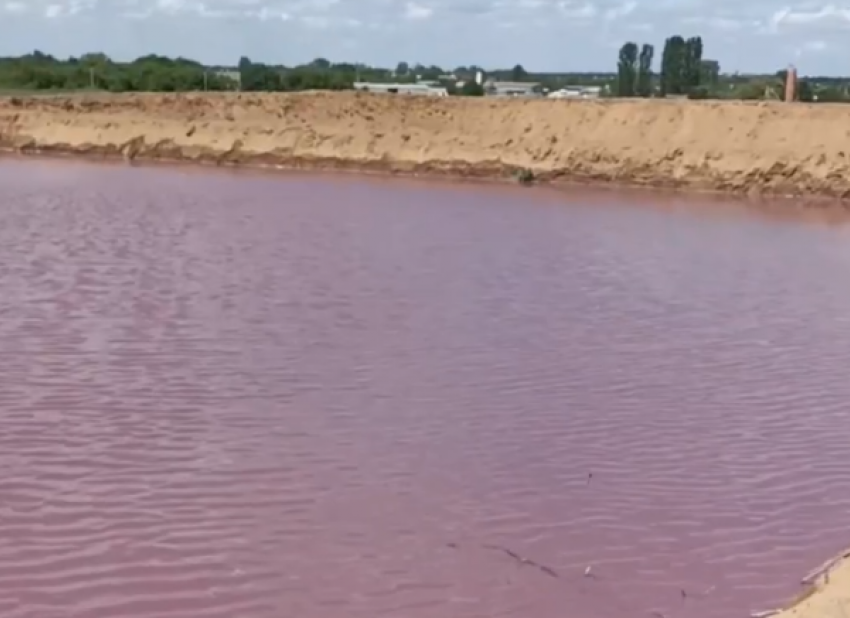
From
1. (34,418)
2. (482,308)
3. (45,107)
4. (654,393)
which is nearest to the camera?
(34,418)

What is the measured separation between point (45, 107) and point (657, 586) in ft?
99.6

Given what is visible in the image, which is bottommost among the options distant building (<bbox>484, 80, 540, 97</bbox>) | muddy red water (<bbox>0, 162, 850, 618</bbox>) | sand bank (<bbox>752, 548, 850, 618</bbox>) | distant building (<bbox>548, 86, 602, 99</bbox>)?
muddy red water (<bbox>0, 162, 850, 618</bbox>)

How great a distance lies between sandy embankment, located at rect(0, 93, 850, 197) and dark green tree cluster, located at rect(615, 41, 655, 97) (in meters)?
19.8

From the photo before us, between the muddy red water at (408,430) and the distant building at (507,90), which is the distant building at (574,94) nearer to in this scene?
the distant building at (507,90)

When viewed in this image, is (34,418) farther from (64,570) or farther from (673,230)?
(673,230)

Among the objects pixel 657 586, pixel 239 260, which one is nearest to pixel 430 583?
pixel 657 586

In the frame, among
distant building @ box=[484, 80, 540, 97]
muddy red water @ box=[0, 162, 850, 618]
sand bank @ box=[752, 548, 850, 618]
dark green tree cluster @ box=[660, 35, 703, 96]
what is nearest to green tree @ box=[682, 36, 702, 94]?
dark green tree cluster @ box=[660, 35, 703, 96]

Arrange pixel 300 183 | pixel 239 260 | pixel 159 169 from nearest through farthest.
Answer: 1. pixel 239 260
2. pixel 300 183
3. pixel 159 169

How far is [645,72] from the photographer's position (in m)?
56.4

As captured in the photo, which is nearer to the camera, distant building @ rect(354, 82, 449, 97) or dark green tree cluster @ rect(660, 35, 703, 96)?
distant building @ rect(354, 82, 449, 97)

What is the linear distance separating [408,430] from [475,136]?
23212mm

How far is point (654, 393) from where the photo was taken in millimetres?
9898

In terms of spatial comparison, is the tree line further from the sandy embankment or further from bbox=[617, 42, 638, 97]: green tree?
the sandy embankment

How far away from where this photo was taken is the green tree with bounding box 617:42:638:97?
5197 cm
